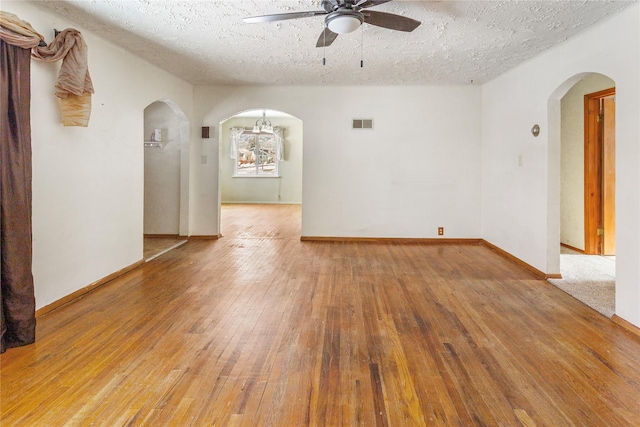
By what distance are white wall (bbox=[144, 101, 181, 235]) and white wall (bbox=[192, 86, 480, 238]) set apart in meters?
0.43

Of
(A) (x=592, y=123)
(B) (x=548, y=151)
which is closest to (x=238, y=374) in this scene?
(B) (x=548, y=151)

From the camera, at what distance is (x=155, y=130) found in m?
6.06

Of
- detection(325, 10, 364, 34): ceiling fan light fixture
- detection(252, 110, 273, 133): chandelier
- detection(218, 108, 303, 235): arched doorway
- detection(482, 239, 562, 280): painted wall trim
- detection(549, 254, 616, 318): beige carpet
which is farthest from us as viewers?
detection(218, 108, 303, 235): arched doorway

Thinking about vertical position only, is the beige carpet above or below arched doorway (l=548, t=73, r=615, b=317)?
below

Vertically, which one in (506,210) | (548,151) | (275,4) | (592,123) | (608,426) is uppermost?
(275,4)

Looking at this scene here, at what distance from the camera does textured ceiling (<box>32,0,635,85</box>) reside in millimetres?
2949

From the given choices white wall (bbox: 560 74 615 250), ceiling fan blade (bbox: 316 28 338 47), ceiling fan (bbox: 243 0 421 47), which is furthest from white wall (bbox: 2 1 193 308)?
white wall (bbox: 560 74 615 250)

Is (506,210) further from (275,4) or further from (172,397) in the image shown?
(172,397)

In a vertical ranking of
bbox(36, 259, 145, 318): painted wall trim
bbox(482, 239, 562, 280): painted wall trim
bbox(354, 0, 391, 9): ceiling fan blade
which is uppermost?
bbox(354, 0, 391, 9): ceiling fan blade

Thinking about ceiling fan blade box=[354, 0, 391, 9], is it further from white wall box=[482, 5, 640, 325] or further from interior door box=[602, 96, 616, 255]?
interior door box=[602, 96, 616, 255]

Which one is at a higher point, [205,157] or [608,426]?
[205,157]

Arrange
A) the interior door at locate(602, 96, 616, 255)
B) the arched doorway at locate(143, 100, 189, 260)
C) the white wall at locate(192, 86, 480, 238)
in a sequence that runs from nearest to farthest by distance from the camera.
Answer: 1. the interior door at locate(602, 96, 616, 255)
2. the white wall at locate(192, 86, 480, 238)
3. the arched doorway at locate(143, 100, 189, 260)

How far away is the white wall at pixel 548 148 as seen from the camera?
2.73 m

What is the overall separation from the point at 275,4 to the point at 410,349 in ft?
9.10
